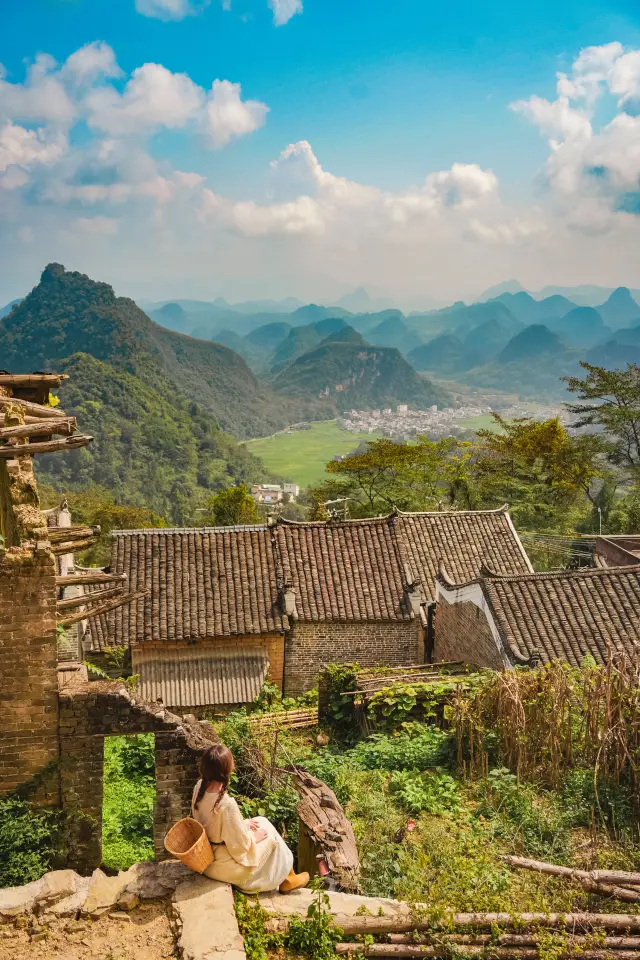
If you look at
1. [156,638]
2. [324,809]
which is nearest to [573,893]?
[324,809]

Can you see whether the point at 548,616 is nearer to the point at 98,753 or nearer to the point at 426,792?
the point at 426,792

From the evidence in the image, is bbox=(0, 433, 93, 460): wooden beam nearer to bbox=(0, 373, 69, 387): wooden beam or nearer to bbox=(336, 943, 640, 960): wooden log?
bbox=(0, 373, 69, 387): wooden beam

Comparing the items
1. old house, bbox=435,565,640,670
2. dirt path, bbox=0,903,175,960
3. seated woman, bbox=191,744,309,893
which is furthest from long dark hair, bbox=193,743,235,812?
old house, bbox=435,565,640,670

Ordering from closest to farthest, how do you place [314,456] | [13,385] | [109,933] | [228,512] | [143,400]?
1. [109,933]
2. [13,385]
3. [228,512]
4. [143,400]
5. [314,456]

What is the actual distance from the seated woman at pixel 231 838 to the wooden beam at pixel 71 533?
277 centimetres

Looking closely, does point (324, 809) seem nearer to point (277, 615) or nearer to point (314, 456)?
point (277, 615)

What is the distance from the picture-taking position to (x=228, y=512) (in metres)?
47.5

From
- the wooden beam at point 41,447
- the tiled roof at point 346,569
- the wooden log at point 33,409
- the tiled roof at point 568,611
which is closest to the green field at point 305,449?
the tiled roof at point 346,569

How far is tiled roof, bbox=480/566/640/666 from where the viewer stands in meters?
12.4

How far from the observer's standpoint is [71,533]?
6.84 metres

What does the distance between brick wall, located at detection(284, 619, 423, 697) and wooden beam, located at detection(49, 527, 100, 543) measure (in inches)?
394

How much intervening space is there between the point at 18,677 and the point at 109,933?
86.6 inches

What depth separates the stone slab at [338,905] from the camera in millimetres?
5274

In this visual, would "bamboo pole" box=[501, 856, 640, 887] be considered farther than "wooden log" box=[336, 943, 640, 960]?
Yes
